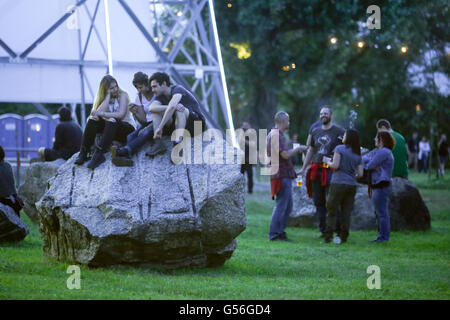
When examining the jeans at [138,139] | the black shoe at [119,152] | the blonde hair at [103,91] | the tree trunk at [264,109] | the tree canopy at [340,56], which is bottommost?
the black shoe at [119,152]

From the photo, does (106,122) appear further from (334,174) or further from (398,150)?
(398,150)

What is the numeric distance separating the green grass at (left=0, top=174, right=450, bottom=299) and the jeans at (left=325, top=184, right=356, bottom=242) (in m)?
0.27

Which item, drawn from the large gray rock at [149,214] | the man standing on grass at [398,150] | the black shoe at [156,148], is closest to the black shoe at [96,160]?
the large gray rock at [149,214]

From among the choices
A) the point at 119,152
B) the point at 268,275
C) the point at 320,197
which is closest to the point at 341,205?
the point at 320,197

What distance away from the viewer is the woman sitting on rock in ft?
30.9

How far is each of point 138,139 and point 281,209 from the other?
4.05 metres

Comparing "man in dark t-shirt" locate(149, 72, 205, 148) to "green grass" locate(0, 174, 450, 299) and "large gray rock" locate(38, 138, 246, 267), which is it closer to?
"large gray rock" locate(38, 138, 246, 267)

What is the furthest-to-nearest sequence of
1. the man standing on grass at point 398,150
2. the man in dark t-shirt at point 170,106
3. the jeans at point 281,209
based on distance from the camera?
the man standing on grass at point 398,150
the jeans at point 281,209
the man in dark t-shirt at point 170,106

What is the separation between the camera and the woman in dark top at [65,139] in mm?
14508

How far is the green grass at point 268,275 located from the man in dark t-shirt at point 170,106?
1852 mm

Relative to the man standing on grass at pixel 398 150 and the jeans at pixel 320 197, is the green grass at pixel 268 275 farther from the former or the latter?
the man standing on grass at pixel 398 150

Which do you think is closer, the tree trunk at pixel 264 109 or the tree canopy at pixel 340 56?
the tree canopy at pixel 340 56

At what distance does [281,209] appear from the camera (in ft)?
40.9
